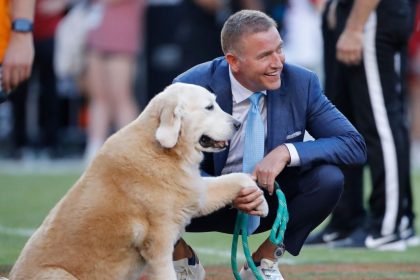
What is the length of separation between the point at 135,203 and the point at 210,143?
50 centimetres

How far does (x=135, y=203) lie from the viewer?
5.41 m

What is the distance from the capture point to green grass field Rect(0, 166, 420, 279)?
7531 millimetres

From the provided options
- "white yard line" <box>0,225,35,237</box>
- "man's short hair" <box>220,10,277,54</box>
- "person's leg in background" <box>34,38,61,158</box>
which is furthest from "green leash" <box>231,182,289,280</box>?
"person's leg in background" <box>34,38,61,158</box>

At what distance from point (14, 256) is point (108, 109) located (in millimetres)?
6473

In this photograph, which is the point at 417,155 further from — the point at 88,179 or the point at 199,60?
the point at 88,179

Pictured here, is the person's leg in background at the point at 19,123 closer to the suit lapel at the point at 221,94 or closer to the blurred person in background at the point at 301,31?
the blurred person in background at the point at 301,31

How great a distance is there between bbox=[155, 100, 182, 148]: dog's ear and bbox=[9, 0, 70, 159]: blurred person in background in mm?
8871

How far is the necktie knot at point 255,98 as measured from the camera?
20.3ft

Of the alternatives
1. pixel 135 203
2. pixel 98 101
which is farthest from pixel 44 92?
pixel 135 203

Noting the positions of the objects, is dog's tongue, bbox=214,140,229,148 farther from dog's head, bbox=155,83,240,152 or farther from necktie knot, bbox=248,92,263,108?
necktie knot, bbox=248,92,263,108

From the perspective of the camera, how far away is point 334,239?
8.60 m

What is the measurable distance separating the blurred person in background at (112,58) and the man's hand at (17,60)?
7103 millimetres

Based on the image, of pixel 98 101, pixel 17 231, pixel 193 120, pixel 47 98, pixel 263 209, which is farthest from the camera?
pixel 47 98

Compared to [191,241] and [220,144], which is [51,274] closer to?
[220,144]
